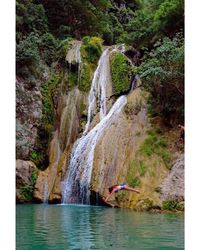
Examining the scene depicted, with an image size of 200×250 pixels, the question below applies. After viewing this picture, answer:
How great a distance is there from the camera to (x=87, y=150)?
730 cm

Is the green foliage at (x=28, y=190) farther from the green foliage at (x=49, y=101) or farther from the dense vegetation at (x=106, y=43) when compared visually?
the green foliage at (x=49, y=101)

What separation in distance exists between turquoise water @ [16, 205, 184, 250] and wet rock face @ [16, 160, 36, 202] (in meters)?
1.86

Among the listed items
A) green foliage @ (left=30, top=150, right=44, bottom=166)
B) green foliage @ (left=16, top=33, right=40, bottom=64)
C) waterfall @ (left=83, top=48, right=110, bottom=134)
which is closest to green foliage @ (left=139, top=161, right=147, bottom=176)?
waterfall @ (left=83, top=48, right=110, bottom=134)

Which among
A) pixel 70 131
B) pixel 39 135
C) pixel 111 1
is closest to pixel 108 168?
pixel 70 131

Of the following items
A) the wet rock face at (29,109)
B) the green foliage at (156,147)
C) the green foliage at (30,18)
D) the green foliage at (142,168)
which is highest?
the green foliage at (30,18)

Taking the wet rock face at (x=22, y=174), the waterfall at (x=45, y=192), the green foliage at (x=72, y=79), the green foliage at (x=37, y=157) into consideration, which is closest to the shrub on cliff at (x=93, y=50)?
the green foliage at (x=72, y=79)

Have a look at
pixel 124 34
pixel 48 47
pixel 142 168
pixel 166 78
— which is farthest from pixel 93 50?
pixel 142 168

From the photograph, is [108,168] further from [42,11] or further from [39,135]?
[42,11]

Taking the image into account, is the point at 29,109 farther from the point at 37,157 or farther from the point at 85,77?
the point at 85,77

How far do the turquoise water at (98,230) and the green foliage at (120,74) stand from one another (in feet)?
10.4

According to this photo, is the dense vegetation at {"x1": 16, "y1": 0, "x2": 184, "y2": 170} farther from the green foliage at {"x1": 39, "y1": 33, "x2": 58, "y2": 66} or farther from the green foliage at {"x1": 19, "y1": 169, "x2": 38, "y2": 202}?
the green foliage at {"x1": 19, "y1": 169, "x2": 38, "y2": 202}

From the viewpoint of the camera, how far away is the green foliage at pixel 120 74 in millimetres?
8442
